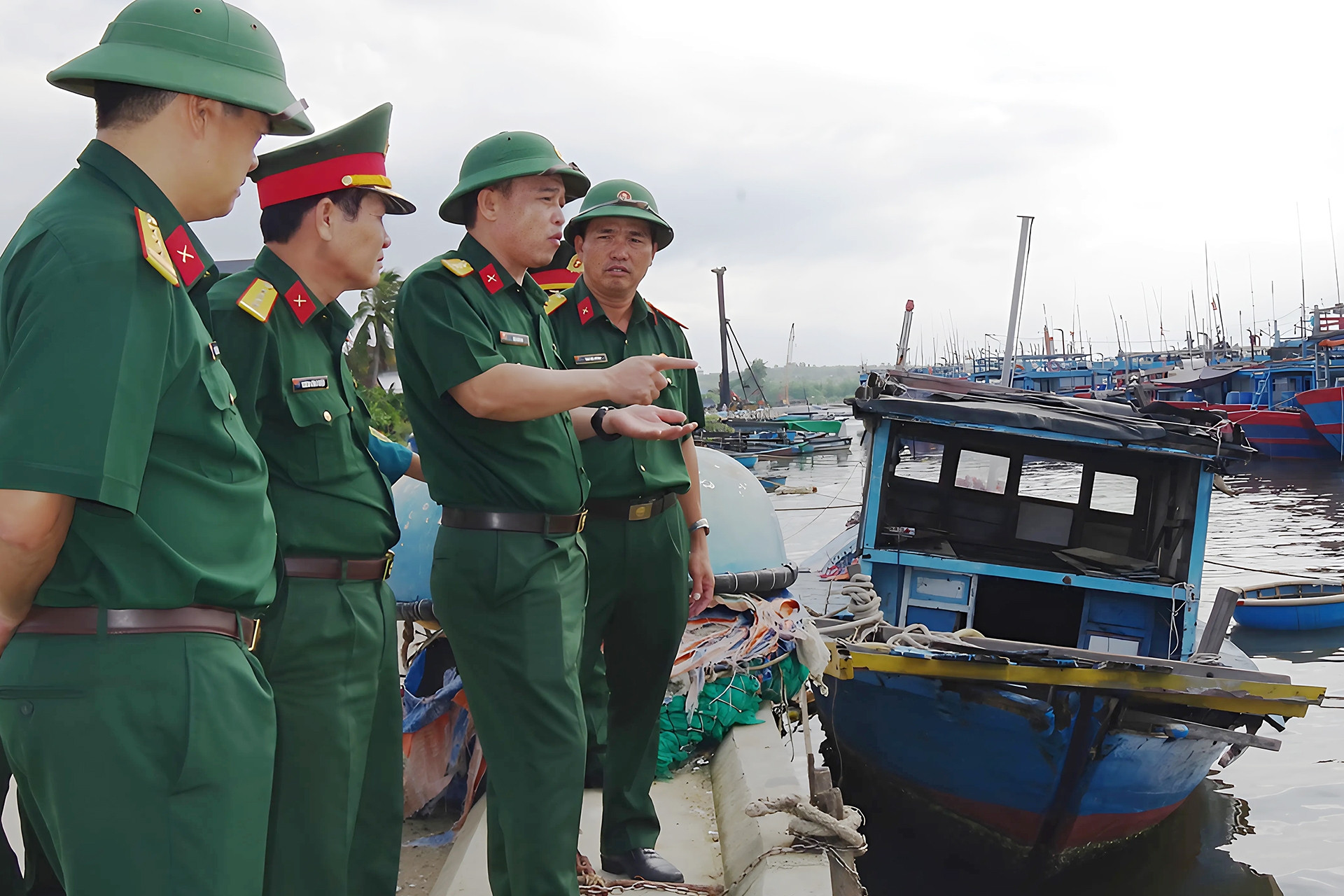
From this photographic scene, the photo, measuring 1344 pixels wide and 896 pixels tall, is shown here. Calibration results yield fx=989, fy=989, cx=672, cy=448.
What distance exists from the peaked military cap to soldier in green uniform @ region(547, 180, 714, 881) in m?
0.95

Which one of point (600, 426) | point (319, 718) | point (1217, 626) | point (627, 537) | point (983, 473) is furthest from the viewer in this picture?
point (983, 473)

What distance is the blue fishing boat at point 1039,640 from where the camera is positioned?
528 centimetres

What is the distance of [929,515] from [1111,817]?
3.07 meters

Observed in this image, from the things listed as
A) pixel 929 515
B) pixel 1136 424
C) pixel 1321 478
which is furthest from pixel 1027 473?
pixel 1136 424

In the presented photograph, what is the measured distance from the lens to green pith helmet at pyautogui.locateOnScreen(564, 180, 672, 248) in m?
3.24

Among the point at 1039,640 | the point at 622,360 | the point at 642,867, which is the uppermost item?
the point at 622,360

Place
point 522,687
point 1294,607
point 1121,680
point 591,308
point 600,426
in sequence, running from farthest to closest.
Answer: point 1294,607, point 1121,680, point 591,308, point 600,426, point 522,687

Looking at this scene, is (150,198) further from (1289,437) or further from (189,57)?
(1289,437)

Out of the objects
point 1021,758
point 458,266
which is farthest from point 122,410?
point 1021,758

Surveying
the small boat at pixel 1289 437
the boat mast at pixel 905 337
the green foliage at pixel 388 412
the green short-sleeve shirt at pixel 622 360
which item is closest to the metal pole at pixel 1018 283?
the boat mast at pixel 905 337

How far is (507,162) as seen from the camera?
2578 millimetres

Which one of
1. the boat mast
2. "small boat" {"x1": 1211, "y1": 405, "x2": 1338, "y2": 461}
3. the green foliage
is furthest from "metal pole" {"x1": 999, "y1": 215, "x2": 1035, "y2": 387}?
"small boat" {"x1": 1211, "y1": 405, "x2": 1338, "y2": 461}

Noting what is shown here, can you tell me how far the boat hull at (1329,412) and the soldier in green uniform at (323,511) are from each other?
34878 millimetres

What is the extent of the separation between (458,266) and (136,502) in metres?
1.28
